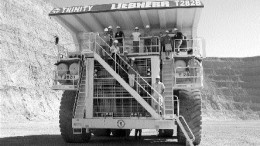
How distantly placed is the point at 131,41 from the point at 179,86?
2644 mm

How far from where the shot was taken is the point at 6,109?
115ft

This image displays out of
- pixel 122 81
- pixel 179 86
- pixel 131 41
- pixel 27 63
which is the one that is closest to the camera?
pixel 122 81

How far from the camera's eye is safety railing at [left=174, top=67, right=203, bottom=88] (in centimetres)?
1045

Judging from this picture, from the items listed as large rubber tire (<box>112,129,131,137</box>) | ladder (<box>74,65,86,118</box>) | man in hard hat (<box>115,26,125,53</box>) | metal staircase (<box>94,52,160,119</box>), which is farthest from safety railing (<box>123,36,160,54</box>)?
large rubber tire (<box>112,129,131,137</box>)

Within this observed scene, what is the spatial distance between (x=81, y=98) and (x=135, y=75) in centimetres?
176

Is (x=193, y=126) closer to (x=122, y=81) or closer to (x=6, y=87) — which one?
(x=122, y=81)

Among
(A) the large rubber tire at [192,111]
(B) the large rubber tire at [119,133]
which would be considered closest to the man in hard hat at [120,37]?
(A) the large rubber tire at [192,111]

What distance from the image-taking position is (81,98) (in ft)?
33.5

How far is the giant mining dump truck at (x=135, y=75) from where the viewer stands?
380 inches

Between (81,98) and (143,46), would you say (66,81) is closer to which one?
(81,98)

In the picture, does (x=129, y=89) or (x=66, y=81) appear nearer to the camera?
(x=129, y=89)

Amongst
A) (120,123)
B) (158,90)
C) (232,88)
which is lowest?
(232,88)

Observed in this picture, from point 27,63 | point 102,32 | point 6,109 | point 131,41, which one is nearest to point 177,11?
point 131,41

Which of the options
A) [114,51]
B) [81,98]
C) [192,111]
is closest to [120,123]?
[81,98]
